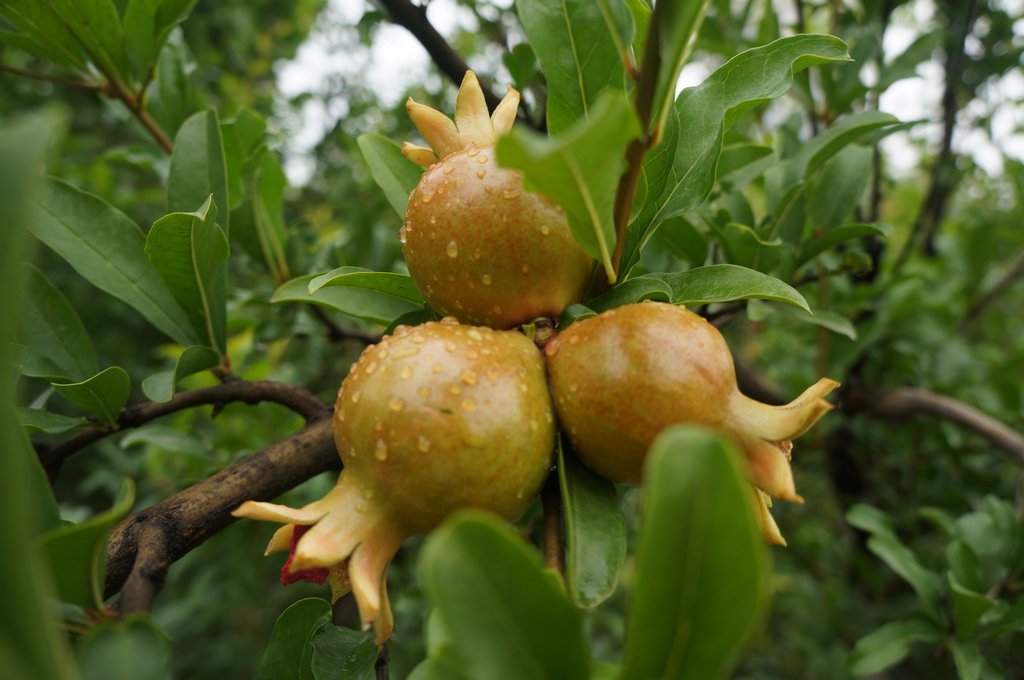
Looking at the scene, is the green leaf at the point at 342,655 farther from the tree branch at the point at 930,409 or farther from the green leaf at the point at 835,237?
the tree branch at the point at 930,409

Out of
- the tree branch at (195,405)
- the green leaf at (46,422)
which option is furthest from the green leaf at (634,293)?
the green leaf at (46,422)

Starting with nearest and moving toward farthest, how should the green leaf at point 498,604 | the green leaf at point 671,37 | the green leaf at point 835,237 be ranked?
the green leaf at point 498,604
the green leaf at point 671,37
the green leaf at point 835,237

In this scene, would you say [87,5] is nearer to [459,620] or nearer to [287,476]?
[287,476]

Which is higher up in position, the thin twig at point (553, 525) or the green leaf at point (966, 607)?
the thin twig at point (553, 525)

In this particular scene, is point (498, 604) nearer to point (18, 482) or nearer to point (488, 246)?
point (18, 482)

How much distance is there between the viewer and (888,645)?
1227 millimetres

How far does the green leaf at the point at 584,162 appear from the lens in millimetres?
455

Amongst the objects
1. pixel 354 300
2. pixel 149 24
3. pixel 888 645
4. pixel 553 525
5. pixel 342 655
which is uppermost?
pixel 149 24

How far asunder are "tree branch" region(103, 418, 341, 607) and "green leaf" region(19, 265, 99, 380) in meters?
0.31

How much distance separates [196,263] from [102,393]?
19 centimetres

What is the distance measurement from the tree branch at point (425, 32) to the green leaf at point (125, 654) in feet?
3.03

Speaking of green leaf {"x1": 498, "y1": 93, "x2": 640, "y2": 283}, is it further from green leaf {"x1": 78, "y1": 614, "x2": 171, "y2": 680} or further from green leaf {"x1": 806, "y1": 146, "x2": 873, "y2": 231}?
green leaf {"x1": 806, "y1": 146, "x2": 873, "y2": 231}

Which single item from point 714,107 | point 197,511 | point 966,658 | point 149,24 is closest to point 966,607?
point 966,658

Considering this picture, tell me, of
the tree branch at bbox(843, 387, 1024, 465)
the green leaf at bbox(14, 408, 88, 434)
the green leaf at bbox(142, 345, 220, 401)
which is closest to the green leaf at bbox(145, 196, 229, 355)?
the green leaf at bbox(142, 345, 220, 401)
